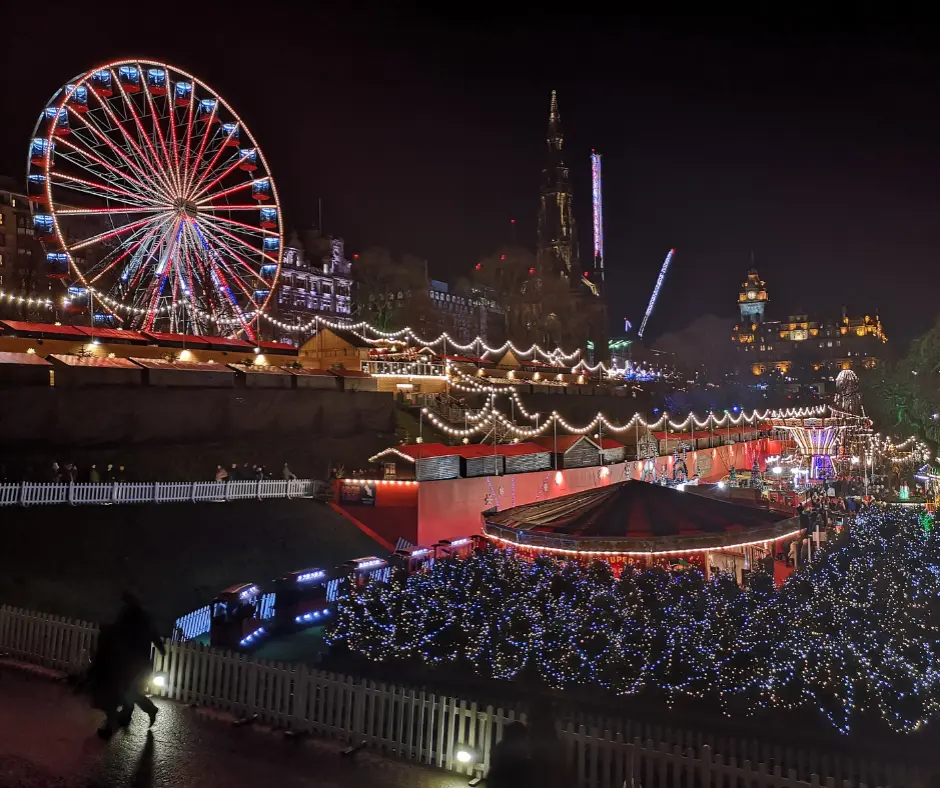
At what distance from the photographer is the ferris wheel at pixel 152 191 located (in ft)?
88.3

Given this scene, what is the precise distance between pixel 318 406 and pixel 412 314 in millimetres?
54274

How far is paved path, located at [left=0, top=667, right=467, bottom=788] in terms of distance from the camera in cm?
673

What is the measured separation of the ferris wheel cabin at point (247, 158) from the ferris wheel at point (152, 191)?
47 millimetres

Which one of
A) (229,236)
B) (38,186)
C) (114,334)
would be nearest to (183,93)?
(229,236)

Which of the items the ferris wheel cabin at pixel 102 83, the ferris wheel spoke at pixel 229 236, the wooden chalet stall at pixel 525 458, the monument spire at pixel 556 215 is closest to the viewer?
the wooden chalet stall at pixel 525 458

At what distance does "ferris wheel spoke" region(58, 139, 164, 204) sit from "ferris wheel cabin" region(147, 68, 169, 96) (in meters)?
A: 4.09

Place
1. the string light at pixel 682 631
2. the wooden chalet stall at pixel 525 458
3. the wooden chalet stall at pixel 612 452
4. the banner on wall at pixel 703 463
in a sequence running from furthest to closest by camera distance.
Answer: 1. the banner on wall at pixel 703 463
2. the wooden chalet stall at pixel 612 452
3. the wooden chalet stall at pixel 525 458
4. the string light at pixel 682 631

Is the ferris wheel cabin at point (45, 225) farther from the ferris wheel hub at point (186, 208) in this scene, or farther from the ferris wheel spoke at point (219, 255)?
the ferris wheel spoke at point (219, 255)

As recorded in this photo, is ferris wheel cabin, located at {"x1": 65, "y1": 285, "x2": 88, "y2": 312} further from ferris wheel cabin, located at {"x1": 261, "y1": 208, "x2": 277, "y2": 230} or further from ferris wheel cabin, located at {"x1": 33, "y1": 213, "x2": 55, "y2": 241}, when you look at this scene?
ferris wheel cabin, located at {"x1": 261, "y1": 208, "x2": 277, "y2": 230}

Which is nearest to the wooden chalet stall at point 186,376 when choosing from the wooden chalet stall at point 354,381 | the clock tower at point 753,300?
the wooden chalet stall at point 354,381

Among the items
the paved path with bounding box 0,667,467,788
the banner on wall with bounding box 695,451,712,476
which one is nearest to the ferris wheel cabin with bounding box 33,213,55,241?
the paved path with bounding box 0,667,467,788

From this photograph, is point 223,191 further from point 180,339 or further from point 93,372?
point 93,372

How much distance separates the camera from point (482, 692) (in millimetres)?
9688

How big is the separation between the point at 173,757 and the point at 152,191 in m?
29.1
